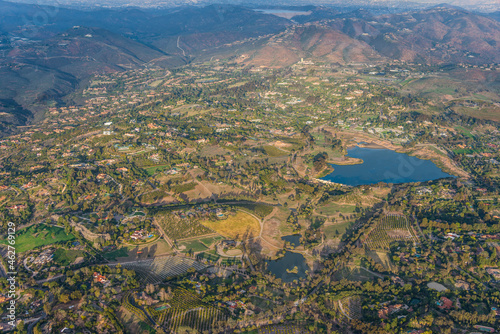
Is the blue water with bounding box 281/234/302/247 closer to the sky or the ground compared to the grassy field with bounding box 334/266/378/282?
closer to the ground

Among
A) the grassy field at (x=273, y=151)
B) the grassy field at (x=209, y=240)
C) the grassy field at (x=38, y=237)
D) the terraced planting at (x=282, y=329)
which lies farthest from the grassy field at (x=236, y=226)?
the grassy field at (x=273, y=151)

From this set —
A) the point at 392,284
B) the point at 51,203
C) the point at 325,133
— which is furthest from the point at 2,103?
the point at 392,284

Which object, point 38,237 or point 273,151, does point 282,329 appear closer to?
point 38,237

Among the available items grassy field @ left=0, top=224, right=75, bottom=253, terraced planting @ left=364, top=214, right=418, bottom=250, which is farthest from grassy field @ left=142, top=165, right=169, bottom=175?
terraced planting @ left=364, top=214, right=418, bottom=250

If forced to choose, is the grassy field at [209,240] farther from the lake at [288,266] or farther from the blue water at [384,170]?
the blue water at [384,170]

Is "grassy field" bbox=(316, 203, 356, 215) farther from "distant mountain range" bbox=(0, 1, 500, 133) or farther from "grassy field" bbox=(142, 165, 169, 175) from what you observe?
"distant mountain range" bbox=(0, 1, 500, 133)

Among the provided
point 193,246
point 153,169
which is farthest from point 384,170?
point 153,169
